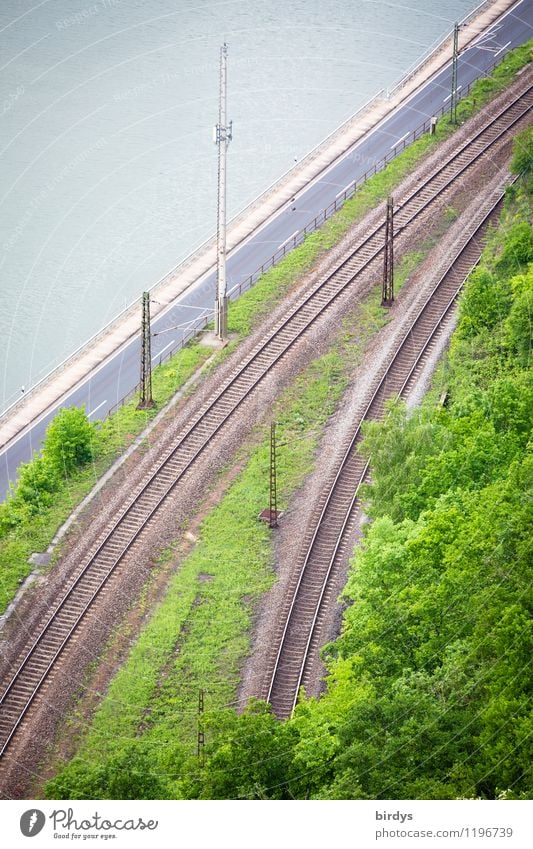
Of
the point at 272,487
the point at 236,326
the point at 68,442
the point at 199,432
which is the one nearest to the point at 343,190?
the point at 236,326

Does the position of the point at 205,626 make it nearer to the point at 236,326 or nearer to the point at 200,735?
the point at 200,735

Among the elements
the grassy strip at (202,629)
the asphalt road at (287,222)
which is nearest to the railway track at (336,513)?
the grassy strip at (202,629)

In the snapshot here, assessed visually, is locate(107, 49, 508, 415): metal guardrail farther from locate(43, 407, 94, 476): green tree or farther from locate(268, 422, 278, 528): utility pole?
locate(268, 422, 278, 528): utility pole

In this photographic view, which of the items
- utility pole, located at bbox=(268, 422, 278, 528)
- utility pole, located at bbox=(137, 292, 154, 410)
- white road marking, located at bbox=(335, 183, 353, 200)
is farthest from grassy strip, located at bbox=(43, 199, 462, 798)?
white road marking, located at bbox=(335, 183, 353, 200)

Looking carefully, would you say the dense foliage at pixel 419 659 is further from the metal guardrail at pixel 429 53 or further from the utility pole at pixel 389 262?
the metal guardrail at pixel 429 53

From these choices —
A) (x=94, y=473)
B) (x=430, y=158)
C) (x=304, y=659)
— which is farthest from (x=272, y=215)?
(x=304, y=659)
